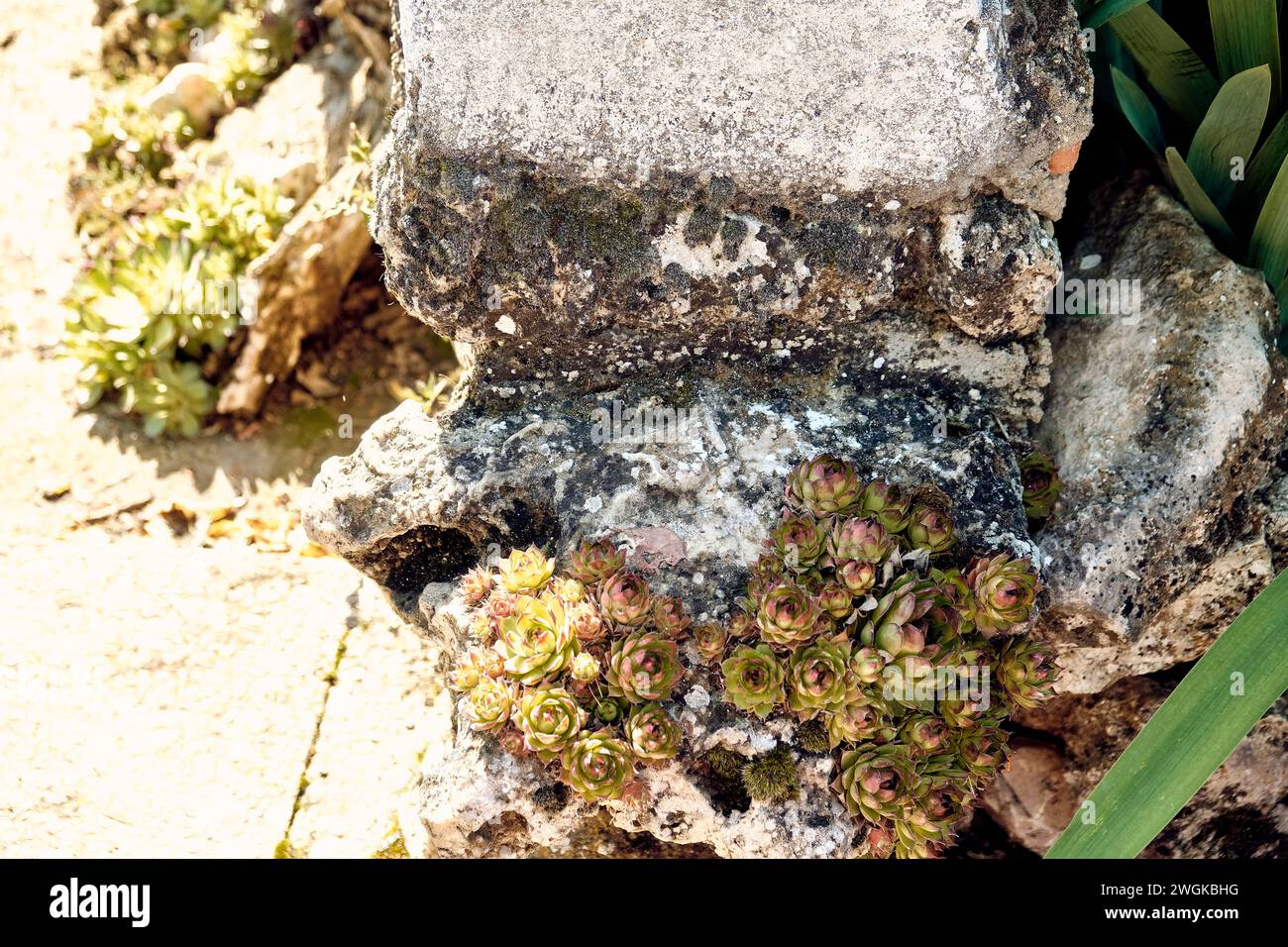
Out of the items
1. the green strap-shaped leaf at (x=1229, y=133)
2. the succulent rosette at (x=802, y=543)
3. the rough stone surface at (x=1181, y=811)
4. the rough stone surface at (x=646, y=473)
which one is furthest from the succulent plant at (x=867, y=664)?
the green strap-shaped leaf at (x=1229, y=133)

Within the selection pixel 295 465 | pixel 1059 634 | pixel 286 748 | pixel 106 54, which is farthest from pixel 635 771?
pixel 106 54

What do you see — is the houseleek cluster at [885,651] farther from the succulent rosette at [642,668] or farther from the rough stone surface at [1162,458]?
the rough stone surface at [1162,458]

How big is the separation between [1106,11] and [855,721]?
6.33 feet

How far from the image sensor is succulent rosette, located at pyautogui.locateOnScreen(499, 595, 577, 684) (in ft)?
8.02

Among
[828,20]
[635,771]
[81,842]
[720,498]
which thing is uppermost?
[828,20]

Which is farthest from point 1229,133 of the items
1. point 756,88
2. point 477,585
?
point 477,585

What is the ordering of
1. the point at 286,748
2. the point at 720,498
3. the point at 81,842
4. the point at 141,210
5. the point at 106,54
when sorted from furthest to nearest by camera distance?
1. the point at 106,54
2. the point at 141,210
3. the point at 286,748
4. the point at 81,842
5. the point at 720,498

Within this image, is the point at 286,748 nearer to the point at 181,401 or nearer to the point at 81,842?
the point at 81,842

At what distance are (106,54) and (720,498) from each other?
4.96m

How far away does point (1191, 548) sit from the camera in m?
2.75

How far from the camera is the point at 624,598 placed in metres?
2.48

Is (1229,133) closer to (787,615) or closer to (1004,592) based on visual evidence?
(1004,592)

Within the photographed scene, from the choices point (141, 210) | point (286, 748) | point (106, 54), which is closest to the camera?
point (286, 748)

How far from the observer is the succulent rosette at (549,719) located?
2.40 m
